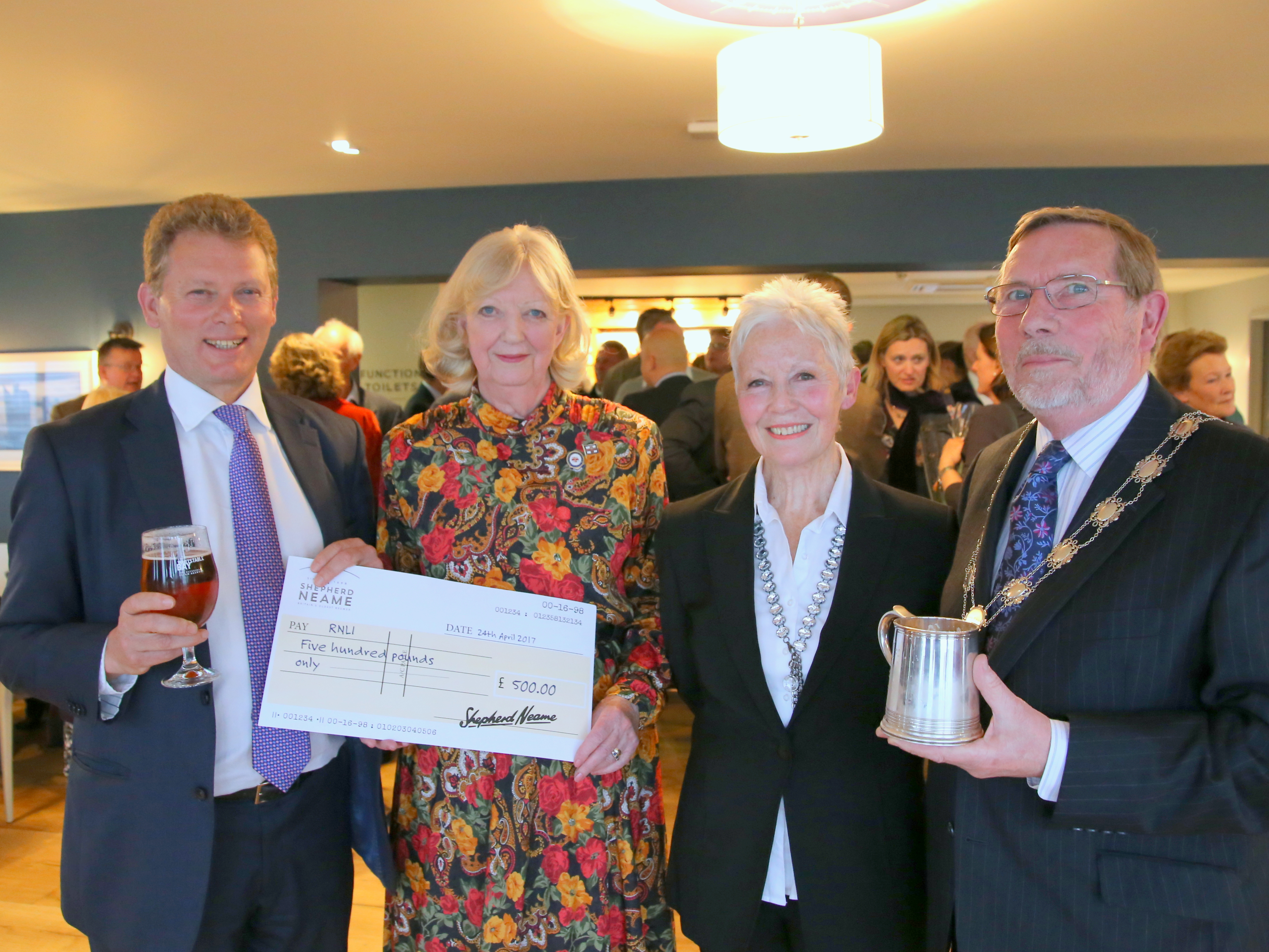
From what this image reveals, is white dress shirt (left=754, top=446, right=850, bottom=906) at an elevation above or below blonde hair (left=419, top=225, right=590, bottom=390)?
below

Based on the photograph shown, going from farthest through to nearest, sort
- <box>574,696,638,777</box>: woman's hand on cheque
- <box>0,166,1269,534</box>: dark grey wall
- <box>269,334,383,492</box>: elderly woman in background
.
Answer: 1. <box>0,166,1269,534</box>: dark grey wall
2. <box>269,334,383,492</box>: elderly woman in background
3. <box>574,696,638,777</box>: woman's hand on cheque

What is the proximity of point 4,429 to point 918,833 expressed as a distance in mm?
8676

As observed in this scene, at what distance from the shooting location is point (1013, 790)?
1.32 metres

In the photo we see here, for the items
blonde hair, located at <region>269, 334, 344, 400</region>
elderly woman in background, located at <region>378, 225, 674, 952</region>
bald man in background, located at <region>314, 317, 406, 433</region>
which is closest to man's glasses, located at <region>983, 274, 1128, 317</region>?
elderly woman in background, located at <region>378, 225, 674, 952</region>

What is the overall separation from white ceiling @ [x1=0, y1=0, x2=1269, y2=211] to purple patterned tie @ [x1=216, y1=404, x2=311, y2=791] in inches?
95.9

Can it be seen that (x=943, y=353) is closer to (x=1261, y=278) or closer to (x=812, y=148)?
(x=812, y=148)

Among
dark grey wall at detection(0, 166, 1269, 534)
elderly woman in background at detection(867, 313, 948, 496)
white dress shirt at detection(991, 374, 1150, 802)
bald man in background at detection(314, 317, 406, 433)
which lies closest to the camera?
white dress shirt at detection(991, 374, 1150, 802)

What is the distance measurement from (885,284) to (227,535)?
1186 cm

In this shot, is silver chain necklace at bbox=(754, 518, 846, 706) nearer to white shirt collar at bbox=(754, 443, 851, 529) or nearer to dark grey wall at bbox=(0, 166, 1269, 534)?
white shirt collar at bbox=(754, 443, 851, 529)

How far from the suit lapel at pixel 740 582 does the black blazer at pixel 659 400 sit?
8.85 ft

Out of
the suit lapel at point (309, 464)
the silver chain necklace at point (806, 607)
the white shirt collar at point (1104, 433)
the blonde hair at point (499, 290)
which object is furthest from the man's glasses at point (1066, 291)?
the suit lapel at point (309, 464)

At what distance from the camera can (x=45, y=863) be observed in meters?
3.61

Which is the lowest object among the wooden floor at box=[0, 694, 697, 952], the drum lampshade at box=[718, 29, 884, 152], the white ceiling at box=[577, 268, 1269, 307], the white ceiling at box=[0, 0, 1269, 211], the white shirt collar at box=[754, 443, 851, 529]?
the wooden floor at box=[0, 694, 697, 952]

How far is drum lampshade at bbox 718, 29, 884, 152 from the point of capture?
316 cm
